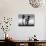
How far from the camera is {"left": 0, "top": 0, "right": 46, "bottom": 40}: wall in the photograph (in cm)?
432

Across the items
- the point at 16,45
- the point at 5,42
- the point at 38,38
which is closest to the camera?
the point at 16,45

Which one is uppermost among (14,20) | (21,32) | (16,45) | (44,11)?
(44,11)

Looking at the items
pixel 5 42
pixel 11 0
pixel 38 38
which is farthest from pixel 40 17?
pixel 5 42

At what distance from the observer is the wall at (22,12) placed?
4320 millimetres

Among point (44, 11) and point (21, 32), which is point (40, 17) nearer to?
point (44, 11)

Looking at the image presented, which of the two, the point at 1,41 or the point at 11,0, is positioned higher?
the point at 11,0

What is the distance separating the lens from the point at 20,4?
4355 mm

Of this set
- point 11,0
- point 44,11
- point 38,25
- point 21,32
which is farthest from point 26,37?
point 11,0

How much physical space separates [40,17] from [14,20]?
0.96 meters

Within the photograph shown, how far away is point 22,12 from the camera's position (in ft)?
14.3

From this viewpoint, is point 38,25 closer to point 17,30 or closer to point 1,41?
point 17,30

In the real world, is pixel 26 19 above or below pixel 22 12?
below

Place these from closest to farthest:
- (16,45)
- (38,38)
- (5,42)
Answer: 1. (16,45)
2. (5,42)
3. (38,38)

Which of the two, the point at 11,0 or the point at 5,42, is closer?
the point at 5,42
